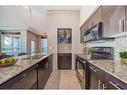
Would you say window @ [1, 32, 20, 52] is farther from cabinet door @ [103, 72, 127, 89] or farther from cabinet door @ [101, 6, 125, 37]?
cabinet door @ [103, 72, 127, 89]

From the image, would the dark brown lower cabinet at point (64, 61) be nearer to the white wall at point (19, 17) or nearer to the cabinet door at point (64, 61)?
the cabinet door at point (64, 61)

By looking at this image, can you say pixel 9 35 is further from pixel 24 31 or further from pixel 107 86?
pixel 107 86

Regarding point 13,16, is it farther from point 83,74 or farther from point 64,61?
point 83,74

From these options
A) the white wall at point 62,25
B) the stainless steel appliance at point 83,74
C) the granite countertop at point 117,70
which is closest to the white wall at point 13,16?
the white wall at point 62,25

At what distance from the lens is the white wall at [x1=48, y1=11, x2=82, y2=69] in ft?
26.5

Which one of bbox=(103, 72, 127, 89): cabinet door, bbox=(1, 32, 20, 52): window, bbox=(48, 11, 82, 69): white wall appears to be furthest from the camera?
bbox=(1, 32, 20, 52): window

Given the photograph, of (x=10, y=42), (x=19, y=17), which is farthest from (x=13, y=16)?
(x=10, y=42)

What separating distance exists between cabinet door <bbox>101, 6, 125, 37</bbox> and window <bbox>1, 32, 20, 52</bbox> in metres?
6.91

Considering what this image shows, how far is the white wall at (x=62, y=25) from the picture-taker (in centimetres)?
809

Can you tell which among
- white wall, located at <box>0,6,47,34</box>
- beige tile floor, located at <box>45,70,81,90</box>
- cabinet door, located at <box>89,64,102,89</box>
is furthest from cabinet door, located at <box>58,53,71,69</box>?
cabinet door, located at <box>89,64,102,89</box>

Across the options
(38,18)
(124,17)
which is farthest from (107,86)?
(38,18)

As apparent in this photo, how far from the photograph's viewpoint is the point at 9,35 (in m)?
9.70

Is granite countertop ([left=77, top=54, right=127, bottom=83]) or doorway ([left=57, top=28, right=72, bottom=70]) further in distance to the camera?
doorway ([left=57, top=28, right=72, bottom=70])

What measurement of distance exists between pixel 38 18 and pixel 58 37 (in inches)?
66.0
